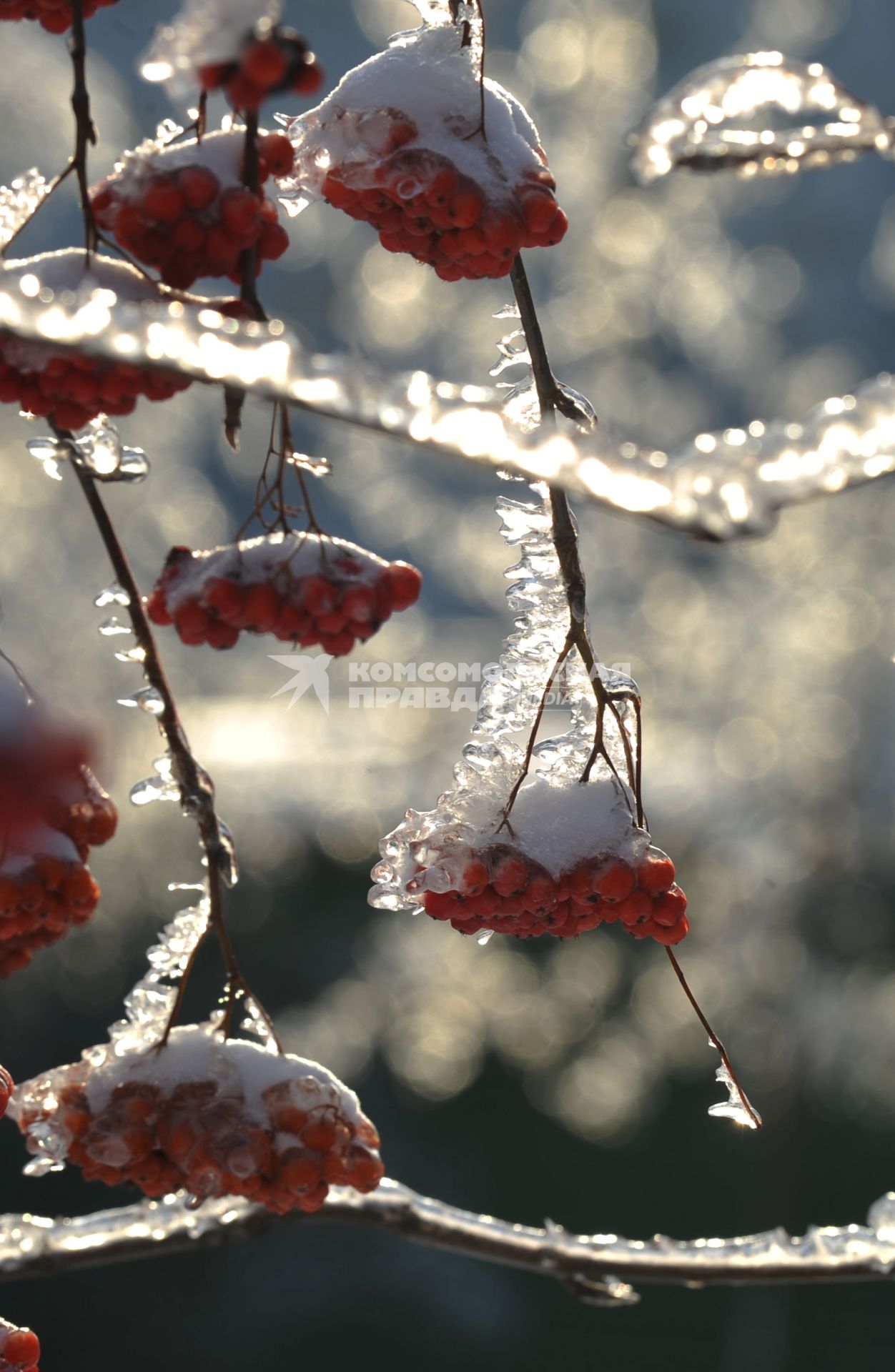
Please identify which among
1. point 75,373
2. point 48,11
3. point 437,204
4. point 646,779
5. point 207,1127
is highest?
point 646,779

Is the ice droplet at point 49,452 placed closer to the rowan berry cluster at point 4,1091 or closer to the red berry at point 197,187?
the red berry at point 197,187

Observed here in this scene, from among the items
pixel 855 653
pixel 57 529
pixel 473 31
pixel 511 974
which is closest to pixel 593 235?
pixel 855 653

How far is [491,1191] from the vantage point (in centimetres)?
792

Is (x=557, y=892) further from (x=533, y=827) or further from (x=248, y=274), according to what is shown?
(x=248, y=274)

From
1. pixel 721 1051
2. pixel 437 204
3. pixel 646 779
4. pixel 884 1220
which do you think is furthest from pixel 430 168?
pixel 646 779

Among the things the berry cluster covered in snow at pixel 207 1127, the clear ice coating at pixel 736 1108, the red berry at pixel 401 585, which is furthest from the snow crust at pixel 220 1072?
the red berry at pixel 401 585

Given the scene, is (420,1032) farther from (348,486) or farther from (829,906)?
(348,486)

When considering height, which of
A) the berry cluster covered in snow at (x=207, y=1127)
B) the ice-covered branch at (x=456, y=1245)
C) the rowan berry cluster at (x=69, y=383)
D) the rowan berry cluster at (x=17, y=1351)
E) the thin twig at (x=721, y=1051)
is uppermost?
the rowan berry cluster at (x=69, y=383)

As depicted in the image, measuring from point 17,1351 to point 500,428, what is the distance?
1014 mm

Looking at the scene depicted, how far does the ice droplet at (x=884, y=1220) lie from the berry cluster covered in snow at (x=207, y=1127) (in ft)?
2.35

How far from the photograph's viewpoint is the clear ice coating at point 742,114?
839mm

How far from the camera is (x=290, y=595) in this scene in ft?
2.89

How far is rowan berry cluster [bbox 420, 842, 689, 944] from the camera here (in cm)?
108

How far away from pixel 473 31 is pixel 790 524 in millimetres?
9558
